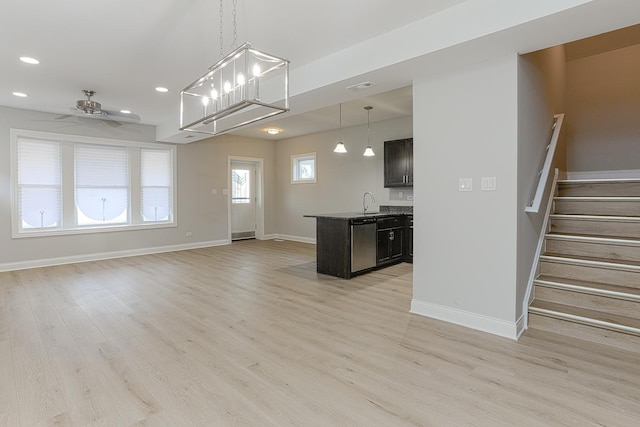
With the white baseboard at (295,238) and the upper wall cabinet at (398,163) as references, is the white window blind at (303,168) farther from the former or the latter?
the upper wall cabinet at (398,163)

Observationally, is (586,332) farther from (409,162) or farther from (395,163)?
(395,163)

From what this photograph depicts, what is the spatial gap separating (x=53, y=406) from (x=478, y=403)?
248 cm

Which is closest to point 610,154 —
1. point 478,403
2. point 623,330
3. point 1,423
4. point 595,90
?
point 595,90

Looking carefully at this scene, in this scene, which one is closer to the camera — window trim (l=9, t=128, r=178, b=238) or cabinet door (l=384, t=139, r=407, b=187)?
window trim (l=9, t=128, r=178, b=238)

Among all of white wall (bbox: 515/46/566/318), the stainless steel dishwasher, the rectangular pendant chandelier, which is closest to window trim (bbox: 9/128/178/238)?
the rectangular pendant chandelier

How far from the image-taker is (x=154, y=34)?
308 centimetres

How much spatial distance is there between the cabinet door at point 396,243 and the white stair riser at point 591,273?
252 cm

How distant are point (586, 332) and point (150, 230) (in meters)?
7.29

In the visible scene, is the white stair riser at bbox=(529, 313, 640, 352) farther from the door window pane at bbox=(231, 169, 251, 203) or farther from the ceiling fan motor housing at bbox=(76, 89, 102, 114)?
the door window pane at bbox=(231, 169, 251, 203)

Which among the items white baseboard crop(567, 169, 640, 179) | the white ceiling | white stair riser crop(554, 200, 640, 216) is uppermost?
the white ceiling

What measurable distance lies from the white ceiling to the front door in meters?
4.19

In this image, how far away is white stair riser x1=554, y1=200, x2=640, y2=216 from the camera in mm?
3604

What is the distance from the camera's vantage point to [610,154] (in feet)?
16.1

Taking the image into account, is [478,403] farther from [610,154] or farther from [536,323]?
[610,154]
